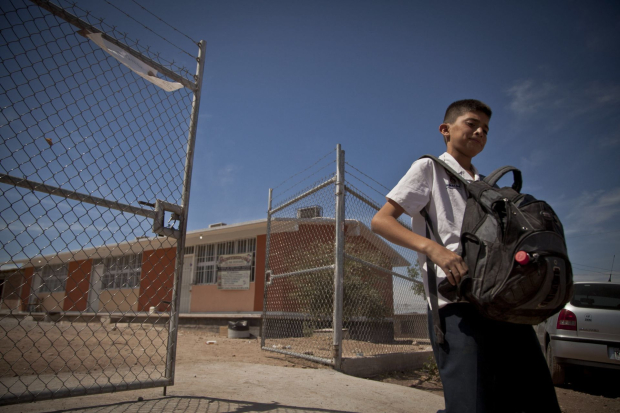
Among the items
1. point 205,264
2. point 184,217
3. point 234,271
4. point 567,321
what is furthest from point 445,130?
point 205,264

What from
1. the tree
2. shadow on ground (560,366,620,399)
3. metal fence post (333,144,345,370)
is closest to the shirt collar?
metal fence post (333,144,345,370)

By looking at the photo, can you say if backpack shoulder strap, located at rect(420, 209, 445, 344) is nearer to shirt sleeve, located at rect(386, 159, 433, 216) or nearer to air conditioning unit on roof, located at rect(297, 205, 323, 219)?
shirt sleeve, located at rect(386, 159, 433, 216)

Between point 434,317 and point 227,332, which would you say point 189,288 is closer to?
point 227,332

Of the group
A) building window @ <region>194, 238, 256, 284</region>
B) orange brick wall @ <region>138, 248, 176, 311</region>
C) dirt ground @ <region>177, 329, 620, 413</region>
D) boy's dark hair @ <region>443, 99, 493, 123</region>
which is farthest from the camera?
building window @ <region>194, 238, 256, 284</region>

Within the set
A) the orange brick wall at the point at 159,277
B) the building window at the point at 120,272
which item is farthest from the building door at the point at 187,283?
the building window at the point at 120,272

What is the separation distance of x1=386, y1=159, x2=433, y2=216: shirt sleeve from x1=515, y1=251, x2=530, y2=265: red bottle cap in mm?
453

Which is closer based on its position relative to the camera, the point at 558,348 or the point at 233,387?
the point at 233,387

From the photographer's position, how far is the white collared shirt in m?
1.52

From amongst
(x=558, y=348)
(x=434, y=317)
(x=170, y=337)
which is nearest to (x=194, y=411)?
(x=170, y=337)

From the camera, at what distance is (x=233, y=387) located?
3.23 meters

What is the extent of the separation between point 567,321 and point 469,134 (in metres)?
4.83

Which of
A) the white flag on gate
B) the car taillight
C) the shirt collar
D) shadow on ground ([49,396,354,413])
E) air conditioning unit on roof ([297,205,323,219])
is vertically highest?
the white flag on gate

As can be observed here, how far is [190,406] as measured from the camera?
8.16 ft

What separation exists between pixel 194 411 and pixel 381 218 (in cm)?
184
